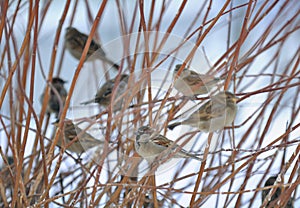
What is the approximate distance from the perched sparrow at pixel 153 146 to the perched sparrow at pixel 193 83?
0.21 feet

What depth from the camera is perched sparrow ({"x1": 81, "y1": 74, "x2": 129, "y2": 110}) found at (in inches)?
27.1

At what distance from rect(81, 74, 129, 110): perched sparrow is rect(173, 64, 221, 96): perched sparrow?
8 centimetres

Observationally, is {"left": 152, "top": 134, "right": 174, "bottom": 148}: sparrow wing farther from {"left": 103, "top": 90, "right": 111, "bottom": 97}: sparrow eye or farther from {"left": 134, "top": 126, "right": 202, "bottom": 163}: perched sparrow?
{"left": 103, "top": 90, "right": 111, "bottom": 97}: sparrow eye

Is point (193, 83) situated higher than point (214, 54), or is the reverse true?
point (214, 54)

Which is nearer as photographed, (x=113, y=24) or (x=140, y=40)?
(x=140, y=40)

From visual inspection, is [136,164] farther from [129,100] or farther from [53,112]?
[53,112]

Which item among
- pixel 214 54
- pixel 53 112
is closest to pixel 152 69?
pixel 53 112

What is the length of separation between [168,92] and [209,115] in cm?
6

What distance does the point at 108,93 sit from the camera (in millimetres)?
763

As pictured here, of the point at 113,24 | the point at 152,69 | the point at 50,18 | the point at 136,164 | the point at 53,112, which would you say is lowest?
the point at 136,164

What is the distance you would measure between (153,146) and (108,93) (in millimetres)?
161

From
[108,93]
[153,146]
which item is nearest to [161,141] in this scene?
[153,146]

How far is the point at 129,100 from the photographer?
2.13ft

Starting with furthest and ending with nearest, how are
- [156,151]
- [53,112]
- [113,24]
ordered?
[113,24]
[53,112]
[156,151]
